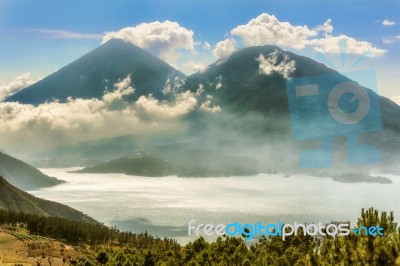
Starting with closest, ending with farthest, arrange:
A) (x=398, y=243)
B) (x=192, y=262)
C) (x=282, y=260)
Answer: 1. (x=398, y=243)
2. (x=282, y=260)
3. (x=192, y=262)

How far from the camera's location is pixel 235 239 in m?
113

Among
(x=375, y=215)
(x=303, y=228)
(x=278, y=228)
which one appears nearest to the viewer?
(x=375, y=215)

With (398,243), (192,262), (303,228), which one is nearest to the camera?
(398,243)

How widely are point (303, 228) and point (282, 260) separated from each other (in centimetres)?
2220

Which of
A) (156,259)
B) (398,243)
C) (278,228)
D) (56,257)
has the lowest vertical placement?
(56,257)

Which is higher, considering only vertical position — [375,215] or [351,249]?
[375,215]

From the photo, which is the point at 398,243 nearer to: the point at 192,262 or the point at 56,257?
the point at 192,262

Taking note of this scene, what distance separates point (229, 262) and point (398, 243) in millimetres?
63246

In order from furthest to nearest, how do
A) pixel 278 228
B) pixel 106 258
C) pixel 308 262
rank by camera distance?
pixel 106 258
pixel 278 228
pixel 308 262

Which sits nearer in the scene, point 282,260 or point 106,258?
point 282,260

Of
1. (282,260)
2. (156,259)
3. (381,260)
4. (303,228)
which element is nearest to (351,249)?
(381,260)

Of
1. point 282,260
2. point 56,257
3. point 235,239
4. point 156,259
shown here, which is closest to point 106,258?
point 156,259

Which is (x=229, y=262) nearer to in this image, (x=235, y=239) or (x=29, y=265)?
(x=235, y=239)

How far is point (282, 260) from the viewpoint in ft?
262
